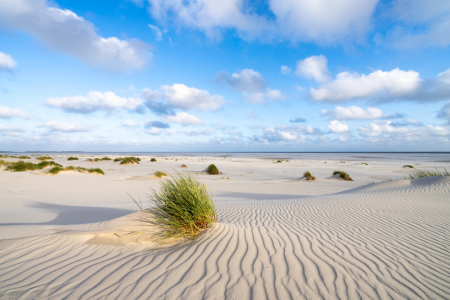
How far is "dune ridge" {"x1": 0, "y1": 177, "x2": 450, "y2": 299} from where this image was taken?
244 centimetres

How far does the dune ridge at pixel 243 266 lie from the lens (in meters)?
2.44

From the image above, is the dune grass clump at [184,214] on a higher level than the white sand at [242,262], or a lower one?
higher

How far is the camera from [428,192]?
9.12 m

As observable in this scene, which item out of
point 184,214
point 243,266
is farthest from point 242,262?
point 184,214

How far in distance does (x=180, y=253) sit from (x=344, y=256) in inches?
95.2

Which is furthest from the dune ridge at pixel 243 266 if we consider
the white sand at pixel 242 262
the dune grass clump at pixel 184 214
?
the dune grass clump at pixel 184 214

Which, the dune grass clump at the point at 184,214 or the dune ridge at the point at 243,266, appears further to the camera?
the dune grass clump at the point at 184,214

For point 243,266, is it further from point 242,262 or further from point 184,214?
point 184,214

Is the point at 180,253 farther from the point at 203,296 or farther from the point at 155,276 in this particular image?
the point at 203,296

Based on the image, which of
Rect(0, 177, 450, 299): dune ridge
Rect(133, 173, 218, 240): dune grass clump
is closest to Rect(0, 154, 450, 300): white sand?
Rect(0, 177, 450, 299): dune ridge

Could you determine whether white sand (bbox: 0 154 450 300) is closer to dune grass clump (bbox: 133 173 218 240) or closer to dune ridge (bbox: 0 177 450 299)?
dune ridge (bbox: 0 177 450 299)

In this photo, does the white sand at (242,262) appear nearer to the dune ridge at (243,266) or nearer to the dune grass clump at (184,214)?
the dune ridge at (243,266)

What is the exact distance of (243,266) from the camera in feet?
9.37

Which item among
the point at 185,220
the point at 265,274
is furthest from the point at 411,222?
the point at 185,220
